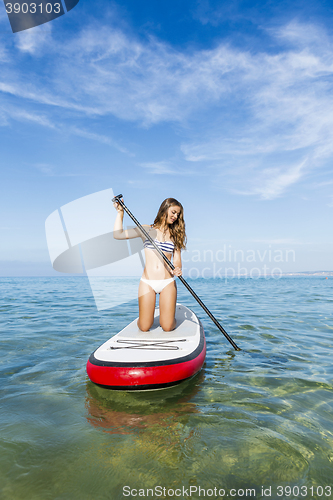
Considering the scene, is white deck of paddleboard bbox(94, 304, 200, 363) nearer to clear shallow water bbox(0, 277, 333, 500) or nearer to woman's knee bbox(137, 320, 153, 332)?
woman's knee bbox(137, 320, 153, 332)

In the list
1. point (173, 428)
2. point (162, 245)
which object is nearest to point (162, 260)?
point (162, 245)

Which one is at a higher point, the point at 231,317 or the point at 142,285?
the point at 142,285

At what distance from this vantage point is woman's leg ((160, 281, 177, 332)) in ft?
15.7

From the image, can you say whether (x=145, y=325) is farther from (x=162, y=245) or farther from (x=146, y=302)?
(x=162, y=245)

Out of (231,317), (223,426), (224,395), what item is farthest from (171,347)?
(231,317)

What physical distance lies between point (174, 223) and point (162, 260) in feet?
2.34

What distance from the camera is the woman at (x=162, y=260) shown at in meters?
4.79

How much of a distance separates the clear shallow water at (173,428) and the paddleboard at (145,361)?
0.71 ft

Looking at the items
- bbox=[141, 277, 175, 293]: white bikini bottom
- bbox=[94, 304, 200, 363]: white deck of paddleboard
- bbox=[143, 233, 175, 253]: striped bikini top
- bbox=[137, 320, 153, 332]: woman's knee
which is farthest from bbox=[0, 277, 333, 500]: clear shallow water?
bbox=[143, 233, 175, 253]: striped bikini top

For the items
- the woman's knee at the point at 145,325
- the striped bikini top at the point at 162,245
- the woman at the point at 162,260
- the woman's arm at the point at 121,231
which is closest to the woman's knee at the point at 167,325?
the woman at the point at 162,260

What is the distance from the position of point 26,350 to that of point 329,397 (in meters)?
5.19

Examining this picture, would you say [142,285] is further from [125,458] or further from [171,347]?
[125,458]

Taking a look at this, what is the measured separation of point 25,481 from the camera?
222cm

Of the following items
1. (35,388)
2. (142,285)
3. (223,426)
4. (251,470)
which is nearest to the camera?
(251,470)
